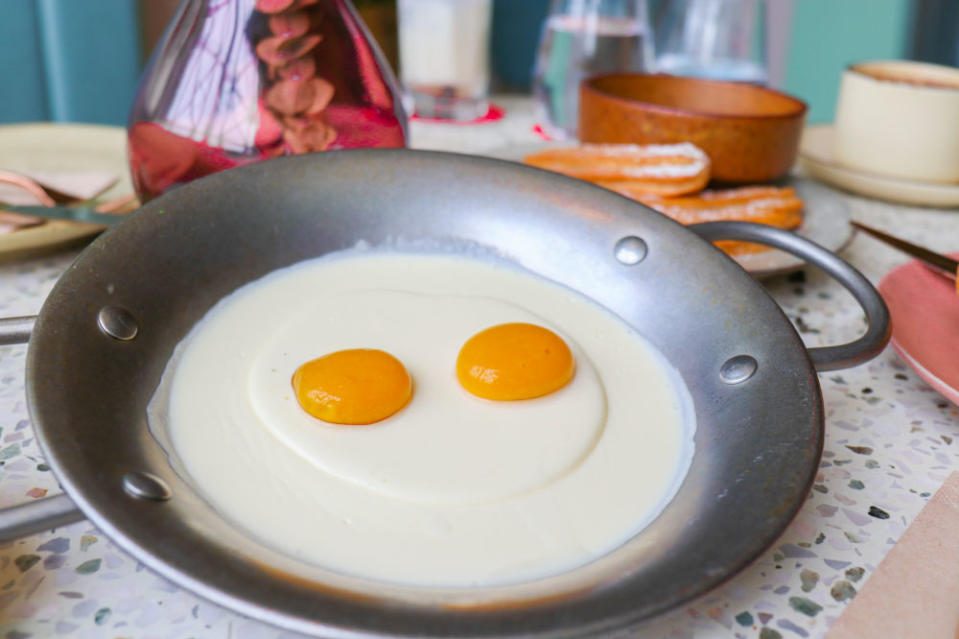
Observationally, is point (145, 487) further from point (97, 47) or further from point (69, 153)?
point (97, 47)

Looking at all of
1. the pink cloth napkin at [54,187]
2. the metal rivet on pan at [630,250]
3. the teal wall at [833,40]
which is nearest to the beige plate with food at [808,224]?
the metal rivet on pan at [630,250]

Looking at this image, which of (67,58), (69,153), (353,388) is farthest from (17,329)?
(67,58)

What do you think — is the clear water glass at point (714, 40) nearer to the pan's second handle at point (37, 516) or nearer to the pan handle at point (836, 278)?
the pan handle at point (836, 278)

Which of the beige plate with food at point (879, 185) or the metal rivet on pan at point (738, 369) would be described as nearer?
the metal rivet on pan at point (738, 369)

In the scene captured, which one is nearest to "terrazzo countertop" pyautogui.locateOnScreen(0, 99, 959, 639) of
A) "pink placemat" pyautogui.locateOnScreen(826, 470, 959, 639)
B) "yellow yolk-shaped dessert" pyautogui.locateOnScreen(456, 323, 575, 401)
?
"pink placemat" pyautogui.locateOnScreen(826, 470, 959, 639)

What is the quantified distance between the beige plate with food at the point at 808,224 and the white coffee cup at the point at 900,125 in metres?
0.12

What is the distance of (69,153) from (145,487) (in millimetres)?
629

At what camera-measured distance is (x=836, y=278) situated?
1.69ft

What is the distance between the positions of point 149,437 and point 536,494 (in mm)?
180

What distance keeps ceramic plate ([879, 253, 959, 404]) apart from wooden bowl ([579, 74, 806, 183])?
0.72 ft

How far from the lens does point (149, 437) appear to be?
38 centimetres

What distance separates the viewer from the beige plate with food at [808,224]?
2.10 feet

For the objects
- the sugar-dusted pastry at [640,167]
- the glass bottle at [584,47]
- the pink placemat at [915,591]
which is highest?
the glass bottle at [584,47]

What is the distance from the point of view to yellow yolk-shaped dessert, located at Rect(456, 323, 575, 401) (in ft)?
1.39
